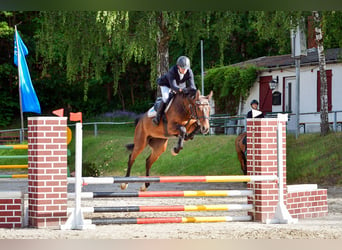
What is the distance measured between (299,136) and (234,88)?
7144 millimetres

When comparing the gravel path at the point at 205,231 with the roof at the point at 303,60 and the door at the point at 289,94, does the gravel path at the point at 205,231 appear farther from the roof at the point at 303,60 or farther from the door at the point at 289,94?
the door at the point at 289,94

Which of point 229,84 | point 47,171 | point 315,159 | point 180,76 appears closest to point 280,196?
point 180,76

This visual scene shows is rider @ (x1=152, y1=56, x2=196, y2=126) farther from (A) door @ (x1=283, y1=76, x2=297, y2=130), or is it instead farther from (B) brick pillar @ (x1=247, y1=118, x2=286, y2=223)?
(A) door @ (x1=283, y1=76, x2=297, y2=130)

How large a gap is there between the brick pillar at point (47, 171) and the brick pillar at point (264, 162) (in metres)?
2.14

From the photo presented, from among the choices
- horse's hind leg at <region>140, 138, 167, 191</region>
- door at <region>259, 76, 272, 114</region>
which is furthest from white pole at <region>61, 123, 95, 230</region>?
door at <region>259, 76, 272, 114</region>

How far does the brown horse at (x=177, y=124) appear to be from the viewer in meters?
9.67

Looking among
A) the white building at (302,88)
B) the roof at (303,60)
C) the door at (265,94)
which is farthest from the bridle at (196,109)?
the door at (265,94)

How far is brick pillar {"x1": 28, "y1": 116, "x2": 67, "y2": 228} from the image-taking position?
8242mm

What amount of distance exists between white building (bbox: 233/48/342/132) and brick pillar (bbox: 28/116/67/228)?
14.3m

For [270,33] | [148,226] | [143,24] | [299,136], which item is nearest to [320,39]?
[270,33]

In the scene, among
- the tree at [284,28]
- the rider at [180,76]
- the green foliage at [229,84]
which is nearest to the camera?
the rider at [180,76]

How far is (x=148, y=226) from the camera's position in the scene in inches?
340

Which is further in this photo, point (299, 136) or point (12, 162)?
point (12, 162)
